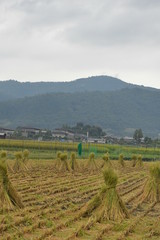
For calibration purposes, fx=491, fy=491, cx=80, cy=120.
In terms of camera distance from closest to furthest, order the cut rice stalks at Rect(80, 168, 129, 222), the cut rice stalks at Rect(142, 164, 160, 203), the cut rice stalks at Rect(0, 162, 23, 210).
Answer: the cut rice stalks at Rect(80, 168, 129, 222) < the cut rice stalks at Rect(0, 162, 23, 210) < the cut rice stalks at Rect(142, 164, 160, 203)

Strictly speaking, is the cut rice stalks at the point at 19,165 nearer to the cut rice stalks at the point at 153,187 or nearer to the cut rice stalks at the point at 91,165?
the cut rice stalks at the point at 91,165

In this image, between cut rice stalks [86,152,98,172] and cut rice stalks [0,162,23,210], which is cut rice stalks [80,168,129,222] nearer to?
cut rice stalks [0,162,23,210]

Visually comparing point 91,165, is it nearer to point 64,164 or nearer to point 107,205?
point 64,164

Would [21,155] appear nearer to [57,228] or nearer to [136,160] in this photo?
[136,160]

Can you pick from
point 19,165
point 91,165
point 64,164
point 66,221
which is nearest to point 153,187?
point 66,221

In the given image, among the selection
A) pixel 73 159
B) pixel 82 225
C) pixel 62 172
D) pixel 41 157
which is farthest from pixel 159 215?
pixel 41 157

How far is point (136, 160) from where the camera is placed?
32.2m

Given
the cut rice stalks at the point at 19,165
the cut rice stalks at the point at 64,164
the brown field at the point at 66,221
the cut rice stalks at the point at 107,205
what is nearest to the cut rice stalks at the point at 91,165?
the cut rice stalks at the point at 64,164

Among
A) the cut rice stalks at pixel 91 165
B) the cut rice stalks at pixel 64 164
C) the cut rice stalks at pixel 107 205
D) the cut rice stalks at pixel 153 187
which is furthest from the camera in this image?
the cut rice stalks at pixel 91 165

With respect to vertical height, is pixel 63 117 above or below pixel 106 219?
above

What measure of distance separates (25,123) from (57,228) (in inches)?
6878

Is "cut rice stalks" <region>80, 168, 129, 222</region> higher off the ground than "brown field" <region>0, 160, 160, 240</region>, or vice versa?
"cut rice stalks" <region>80, 168, 129, 222</region>

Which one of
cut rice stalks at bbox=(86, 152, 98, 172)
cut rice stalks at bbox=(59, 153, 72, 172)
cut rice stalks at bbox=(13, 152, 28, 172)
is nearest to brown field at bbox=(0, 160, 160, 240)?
cut rice stalks at bbox=(13, 152, 28, 172)

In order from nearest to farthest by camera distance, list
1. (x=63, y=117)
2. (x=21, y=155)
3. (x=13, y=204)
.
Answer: (x=13, y=204) < (x=21, y=155) < (x=63, y=117)
